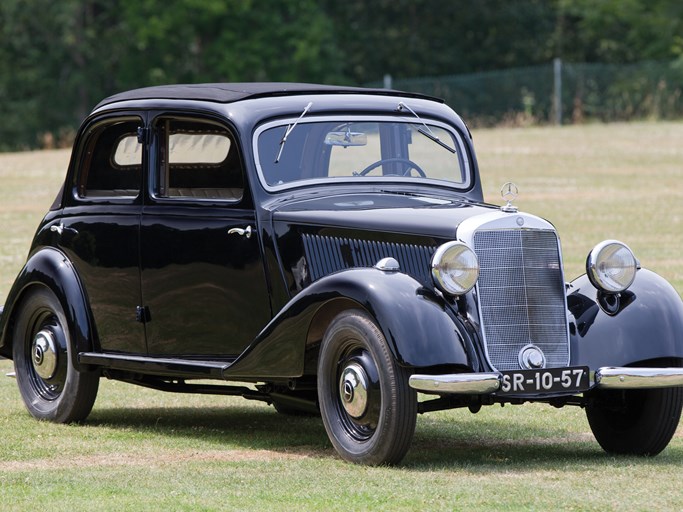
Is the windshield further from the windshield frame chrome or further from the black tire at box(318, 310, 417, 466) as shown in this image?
the black tire at box(318, 310, 417, 466)

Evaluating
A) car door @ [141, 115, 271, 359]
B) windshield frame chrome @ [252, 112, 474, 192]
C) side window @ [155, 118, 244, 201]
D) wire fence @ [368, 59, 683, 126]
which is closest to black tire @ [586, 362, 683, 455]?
windshield frame chrome @ [252, 112, 474, 192]

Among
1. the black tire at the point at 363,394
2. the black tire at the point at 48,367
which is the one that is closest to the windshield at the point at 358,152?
the black tire at the point at 363,394

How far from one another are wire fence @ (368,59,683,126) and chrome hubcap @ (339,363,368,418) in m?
33.7

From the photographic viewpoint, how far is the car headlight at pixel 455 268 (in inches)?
268

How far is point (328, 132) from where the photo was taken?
8164 mm

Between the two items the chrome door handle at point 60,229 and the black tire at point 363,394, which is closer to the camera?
the black tire at point 363,394

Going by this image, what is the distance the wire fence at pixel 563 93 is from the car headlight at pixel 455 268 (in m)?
33.7

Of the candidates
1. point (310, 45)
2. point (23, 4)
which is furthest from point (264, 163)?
point (23, 4)

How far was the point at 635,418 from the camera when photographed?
7473mm

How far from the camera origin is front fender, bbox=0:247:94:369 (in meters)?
8.59

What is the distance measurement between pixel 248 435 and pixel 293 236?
4.44ft

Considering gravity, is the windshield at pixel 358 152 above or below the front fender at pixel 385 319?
above

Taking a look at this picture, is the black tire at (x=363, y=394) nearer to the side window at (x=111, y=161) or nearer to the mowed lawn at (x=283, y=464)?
the mowed lawn at (x=283, y=464)

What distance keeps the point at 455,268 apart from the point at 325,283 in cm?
68
